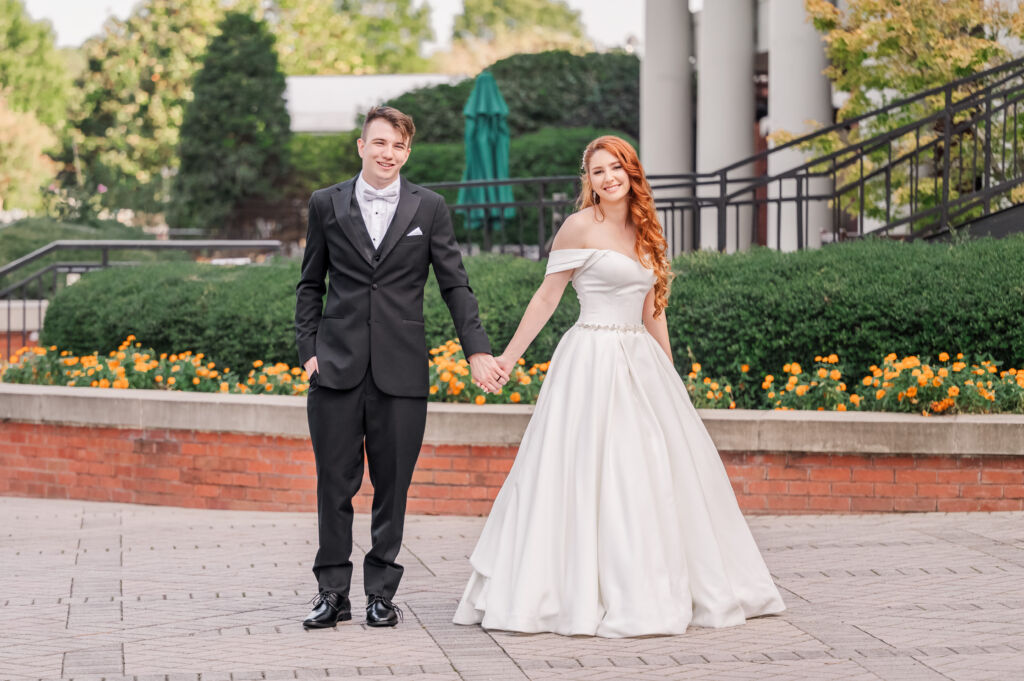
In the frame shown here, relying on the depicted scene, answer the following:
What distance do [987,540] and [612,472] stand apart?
269 centimetres

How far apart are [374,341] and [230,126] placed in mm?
39720

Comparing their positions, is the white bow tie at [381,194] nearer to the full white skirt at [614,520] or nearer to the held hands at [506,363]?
the held hands at [506,363]

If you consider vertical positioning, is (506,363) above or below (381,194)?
below

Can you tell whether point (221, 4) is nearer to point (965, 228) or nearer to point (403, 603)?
point (965, 228)

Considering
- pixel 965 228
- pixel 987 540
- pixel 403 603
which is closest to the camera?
pixel 403 603

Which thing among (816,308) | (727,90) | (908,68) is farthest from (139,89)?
(816,308)

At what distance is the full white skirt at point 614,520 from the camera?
5.28m

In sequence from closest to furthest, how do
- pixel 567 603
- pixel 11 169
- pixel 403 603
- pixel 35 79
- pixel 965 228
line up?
1. pixel 567 603
2. pixel 403 603
3. pixel 965 228
4. pixel 11 169
5. pixel 35 79

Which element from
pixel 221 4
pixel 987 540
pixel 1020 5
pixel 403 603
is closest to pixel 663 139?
pixel 1020 5

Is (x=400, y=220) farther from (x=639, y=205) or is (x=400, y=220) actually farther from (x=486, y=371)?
(x=639, y=205)

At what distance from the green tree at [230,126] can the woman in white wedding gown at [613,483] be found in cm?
3890

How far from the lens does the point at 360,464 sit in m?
5.52

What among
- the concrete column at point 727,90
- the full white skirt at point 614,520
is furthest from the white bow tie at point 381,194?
the concrete column at point 727,90

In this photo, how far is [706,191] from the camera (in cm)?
2006
